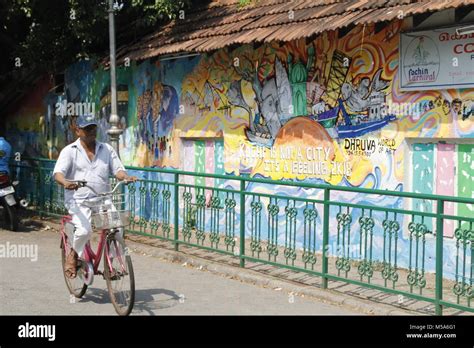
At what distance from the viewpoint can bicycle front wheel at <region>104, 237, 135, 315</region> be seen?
6859 millimetres

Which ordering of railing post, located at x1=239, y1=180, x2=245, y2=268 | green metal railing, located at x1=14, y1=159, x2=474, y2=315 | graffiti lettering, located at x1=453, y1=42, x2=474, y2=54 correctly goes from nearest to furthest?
green metal railing, located at x1=14, y1=159, x2=474, y2=315
graffiti lettering, located at x1=453, y1=42, x2=474, y2=54
railing post, located at x1=239, y1=180, x2=245, y2=268

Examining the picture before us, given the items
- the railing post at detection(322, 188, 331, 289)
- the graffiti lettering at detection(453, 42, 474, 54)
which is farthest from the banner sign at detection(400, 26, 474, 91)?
the railing post at detection(322, 188, 331, 289)

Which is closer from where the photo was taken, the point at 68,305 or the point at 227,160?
the point at 68,305

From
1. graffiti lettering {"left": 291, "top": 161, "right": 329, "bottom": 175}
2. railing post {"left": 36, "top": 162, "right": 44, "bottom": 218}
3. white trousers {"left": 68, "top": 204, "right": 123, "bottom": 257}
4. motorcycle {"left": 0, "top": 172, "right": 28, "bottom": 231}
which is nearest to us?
white trousers {"left": 68, "top": 204, "right": 123, "bottom": 257}

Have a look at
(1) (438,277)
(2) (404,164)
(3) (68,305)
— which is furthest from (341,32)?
(3) (68,305)

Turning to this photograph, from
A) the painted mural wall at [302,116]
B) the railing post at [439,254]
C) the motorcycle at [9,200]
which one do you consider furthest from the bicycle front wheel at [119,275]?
the motorcycle at [9,200]

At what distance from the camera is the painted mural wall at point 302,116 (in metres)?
9.34

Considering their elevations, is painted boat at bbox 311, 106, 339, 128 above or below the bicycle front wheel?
above

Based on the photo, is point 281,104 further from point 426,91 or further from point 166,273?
point 166,273

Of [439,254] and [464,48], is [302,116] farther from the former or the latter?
[439,254]

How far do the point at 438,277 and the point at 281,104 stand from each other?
505 centimetres

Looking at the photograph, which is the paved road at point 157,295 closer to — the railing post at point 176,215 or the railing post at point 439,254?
the railing post at point 176,215

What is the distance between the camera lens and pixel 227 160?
12.7m

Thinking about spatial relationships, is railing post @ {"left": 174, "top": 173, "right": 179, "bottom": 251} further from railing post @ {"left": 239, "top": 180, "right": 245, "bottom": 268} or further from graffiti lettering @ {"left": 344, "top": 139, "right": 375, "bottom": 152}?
graffiti lettering @ {"left": 344, "top": 139, "right": 375, "bottom": 152}
